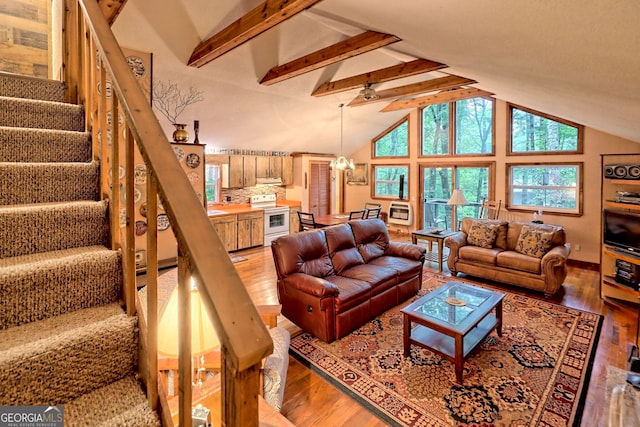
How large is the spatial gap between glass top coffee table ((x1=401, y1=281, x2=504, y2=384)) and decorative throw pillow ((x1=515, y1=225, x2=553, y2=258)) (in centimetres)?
165

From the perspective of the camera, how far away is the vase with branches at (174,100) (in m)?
4.30

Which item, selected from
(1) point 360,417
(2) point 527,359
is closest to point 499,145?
(2) point 527,359

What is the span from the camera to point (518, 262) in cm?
443

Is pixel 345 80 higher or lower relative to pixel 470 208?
higher

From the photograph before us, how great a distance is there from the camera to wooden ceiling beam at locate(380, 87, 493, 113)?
19.9ft

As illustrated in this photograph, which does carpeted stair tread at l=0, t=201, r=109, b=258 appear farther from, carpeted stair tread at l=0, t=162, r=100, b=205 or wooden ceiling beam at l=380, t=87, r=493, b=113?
wooden ceiling beam at l=380, t=87, r=493, b=113

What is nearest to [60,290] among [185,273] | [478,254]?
[185,273]

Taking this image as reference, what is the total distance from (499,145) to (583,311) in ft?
12.3

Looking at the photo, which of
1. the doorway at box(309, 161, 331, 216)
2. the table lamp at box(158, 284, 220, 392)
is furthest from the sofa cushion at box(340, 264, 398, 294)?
the doorway at box(309, 161, 331, 216)

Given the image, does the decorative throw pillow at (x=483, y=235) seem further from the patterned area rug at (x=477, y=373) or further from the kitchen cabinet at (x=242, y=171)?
the kitchen cabinet at (x=242, y=171)

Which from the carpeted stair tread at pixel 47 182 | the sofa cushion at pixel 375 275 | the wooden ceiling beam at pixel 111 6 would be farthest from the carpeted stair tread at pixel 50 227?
the sofa cushion at pixel 375 275

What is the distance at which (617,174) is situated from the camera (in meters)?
3.95

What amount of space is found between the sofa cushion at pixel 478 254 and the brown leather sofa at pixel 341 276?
1092 millimetres

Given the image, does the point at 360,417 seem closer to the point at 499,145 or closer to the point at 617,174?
the point at 617,174
